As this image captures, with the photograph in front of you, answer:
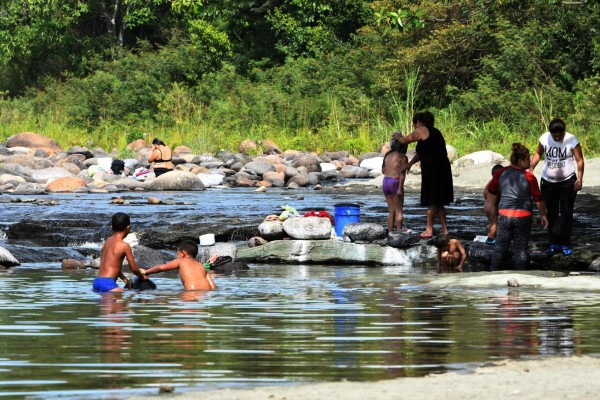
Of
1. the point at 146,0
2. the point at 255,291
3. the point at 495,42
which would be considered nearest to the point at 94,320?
the point at 255,291

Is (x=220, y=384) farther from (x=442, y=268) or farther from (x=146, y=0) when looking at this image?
(x=146, y=0)

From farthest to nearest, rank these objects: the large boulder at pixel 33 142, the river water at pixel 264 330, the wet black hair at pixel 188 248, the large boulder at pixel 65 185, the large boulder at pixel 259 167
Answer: the large boulder at pixel 33 142 → the large boulder at pixel 259 167 → the large boulder at pixel 65 185 → the wet black hair at pixel 188 248 → the river water at pixel 264 330

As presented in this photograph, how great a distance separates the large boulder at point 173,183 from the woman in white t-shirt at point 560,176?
1602 cm

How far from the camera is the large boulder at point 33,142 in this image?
130 feet

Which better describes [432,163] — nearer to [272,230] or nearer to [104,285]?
[272,230]

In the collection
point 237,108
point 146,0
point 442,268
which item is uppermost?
point 146,0

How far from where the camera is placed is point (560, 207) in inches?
554

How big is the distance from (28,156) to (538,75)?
1542 centimetres

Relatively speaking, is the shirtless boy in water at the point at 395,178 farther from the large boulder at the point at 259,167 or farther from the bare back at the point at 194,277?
the large boulder at the point at 259,167

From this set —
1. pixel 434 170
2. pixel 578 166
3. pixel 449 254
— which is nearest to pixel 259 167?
pixel 434 170

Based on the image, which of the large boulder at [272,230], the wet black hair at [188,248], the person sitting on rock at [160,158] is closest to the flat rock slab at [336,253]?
the large boulder at [272,230]

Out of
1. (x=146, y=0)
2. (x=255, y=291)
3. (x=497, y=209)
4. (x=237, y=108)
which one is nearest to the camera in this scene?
(x=255, y=291)

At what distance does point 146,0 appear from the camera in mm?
54062

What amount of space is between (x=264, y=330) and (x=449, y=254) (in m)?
6.53
